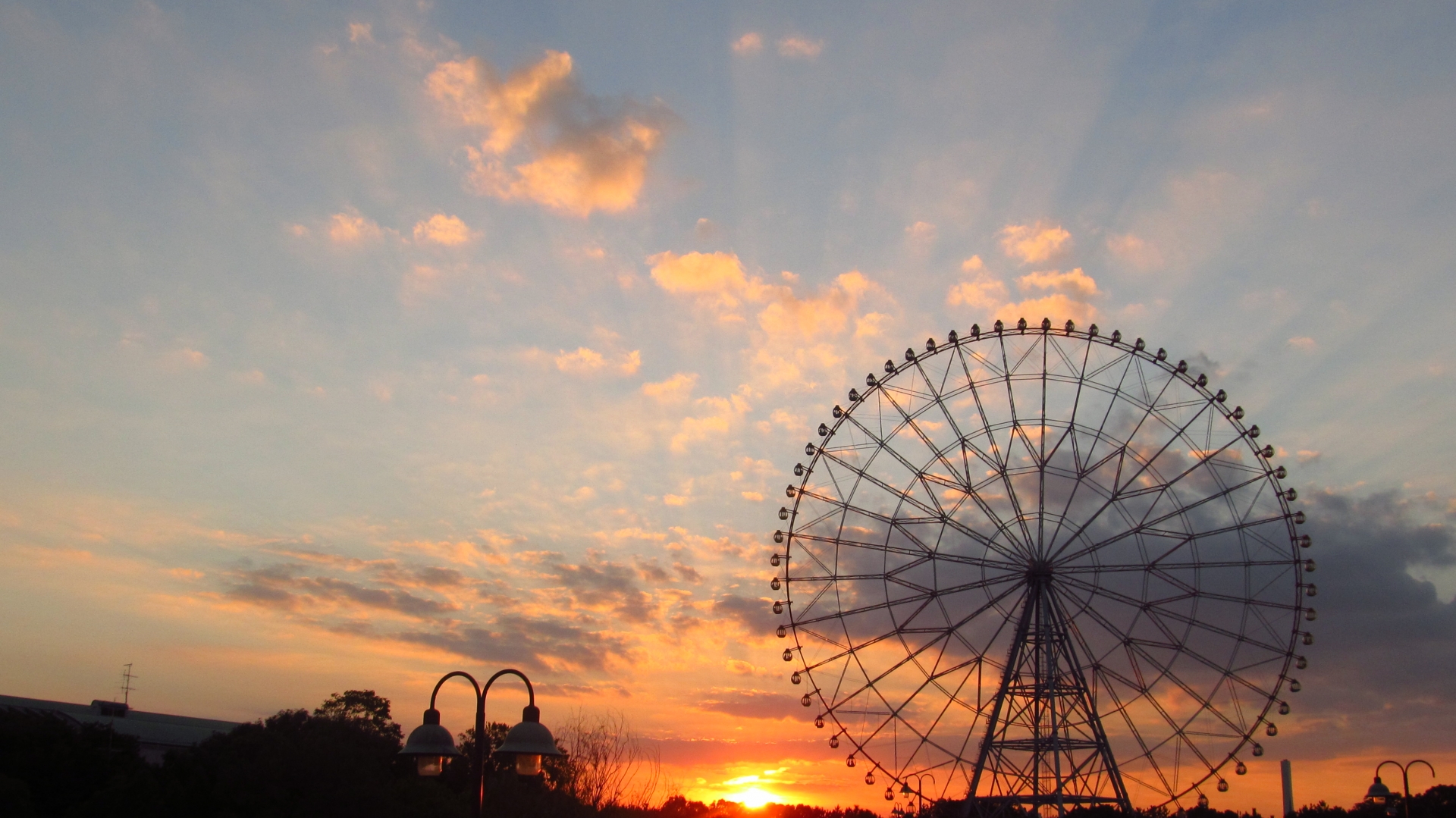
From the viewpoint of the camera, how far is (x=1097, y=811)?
120ft

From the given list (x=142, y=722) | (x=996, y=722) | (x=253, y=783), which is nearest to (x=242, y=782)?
(x=253, y=783)

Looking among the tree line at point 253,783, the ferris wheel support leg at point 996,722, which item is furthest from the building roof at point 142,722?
the ferris wheel support leg at point 996,722

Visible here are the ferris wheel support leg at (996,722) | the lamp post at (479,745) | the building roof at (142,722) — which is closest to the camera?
the lamp post at (479,745)

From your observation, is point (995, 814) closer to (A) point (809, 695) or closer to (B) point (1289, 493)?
Result: (A) point (809, 695)

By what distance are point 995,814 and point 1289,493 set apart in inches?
583

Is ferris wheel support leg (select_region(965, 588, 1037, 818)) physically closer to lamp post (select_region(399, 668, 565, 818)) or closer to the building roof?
lamp post (select_region(399, 668, 565, 818))

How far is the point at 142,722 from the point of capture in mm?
83438

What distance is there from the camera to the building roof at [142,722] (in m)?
74.6

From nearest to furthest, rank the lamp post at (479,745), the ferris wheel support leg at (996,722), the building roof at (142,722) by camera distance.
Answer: the lamp post at (479,745) → the ferris wheel support leg at (996,722) → the building roof at (142,722)

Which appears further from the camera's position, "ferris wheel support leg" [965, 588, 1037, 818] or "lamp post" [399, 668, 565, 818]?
"ferris wheel support leg" [965, 588, 1037, 818]

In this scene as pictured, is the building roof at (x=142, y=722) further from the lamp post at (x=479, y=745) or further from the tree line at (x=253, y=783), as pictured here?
the lamp post at (x=479, y=745)

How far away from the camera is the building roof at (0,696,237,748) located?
245 ft

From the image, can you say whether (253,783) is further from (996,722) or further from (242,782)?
(996,722)

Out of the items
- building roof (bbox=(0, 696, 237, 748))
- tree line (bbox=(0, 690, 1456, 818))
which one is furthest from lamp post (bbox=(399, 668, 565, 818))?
building roof (bbox=(0, 696, 237, 748))
